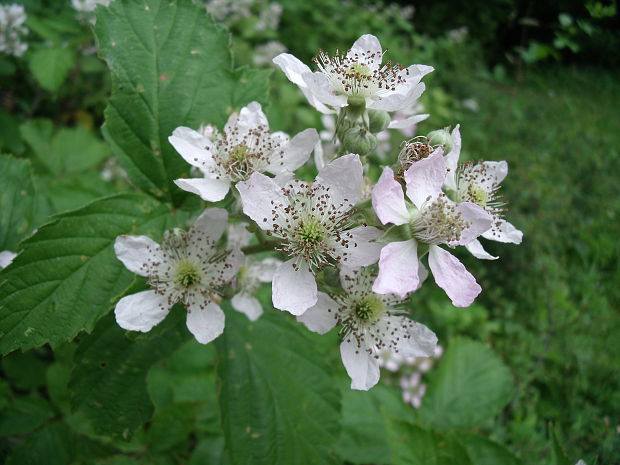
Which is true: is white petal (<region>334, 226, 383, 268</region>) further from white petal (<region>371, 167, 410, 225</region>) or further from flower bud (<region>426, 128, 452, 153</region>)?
flower bud (<region>426, 128, 452, 153</region>)

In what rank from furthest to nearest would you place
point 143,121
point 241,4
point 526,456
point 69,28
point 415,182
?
point 241,4, point 69,28, point 526,456, point 143,121, point 415,182

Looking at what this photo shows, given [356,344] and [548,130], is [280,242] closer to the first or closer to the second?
[356,344]

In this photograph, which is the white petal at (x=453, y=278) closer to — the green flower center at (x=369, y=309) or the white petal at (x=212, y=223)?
the green flower center at (x=369, y=309)

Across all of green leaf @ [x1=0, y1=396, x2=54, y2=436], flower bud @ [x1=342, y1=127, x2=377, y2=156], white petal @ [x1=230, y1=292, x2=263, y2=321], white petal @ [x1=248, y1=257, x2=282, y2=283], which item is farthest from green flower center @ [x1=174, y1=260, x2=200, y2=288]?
green leaf @ [x1=0, y1=396, x2=54, y2=436]

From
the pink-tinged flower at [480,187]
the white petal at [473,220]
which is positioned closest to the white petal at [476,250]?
the pink-tinged flower at [480,187]

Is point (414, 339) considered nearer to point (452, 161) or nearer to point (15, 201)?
point (452, 161)

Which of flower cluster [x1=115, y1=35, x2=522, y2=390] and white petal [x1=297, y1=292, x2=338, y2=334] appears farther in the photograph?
white petal [x1=297, y1=292, x2=338, y2=334]

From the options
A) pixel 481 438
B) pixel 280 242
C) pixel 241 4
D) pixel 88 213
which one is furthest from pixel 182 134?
pixel 241 4
